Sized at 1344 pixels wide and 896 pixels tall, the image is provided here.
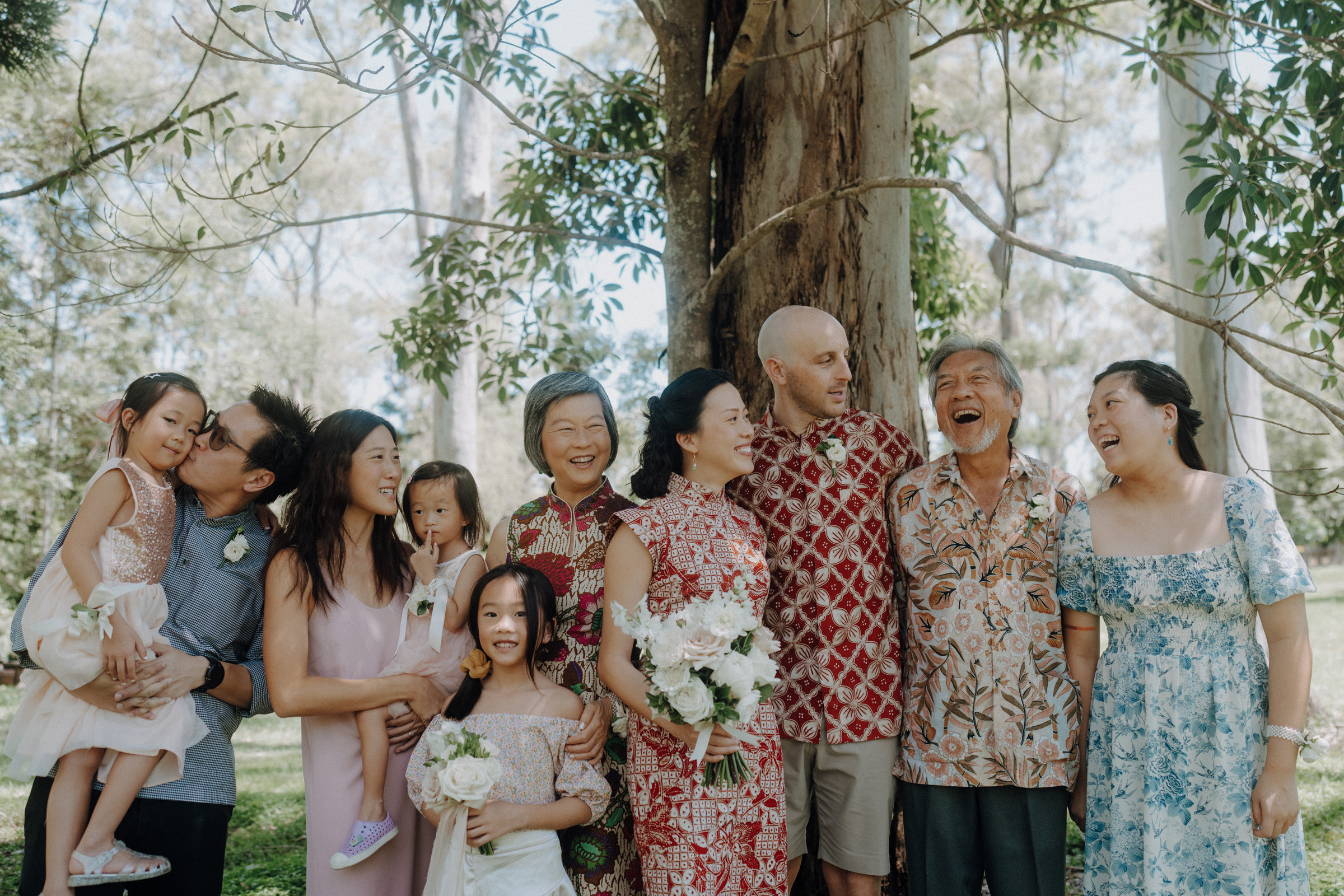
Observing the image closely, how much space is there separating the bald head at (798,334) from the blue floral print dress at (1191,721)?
47.4 inches

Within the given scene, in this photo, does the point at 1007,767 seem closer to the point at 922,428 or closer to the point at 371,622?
the point at 922,428

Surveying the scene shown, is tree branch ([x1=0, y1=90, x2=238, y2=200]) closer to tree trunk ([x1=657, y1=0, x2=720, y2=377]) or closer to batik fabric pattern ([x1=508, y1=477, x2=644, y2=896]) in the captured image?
tree trunk ([x1=657, y1=0, x2=720, y2=377])

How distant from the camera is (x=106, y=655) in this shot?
2.91 metres

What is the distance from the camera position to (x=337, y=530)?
3234 mm

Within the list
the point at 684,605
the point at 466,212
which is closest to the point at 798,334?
the point at 684,605

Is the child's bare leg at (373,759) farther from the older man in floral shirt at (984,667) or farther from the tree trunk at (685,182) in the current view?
the tree trunk at (685,182)

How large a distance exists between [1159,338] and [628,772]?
92.3 ft

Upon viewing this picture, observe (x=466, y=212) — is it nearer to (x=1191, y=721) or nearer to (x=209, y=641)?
(x=209, y=641)

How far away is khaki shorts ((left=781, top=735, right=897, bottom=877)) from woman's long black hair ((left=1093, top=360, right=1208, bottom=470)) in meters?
1.39

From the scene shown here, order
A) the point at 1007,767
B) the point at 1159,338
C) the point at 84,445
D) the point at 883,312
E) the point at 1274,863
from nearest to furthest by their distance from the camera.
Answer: the point at 1274,863
the point at 1007,767
the point at 883,312
the point at 84,445
the point at 1159,338

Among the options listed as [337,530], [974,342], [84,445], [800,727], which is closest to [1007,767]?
[800,727]

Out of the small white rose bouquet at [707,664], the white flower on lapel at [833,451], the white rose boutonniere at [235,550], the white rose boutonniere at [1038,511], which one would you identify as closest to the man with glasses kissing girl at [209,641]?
the white rose boutonniere at [235,550]

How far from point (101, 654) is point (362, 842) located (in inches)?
38.6

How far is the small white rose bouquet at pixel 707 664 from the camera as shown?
2572mm
